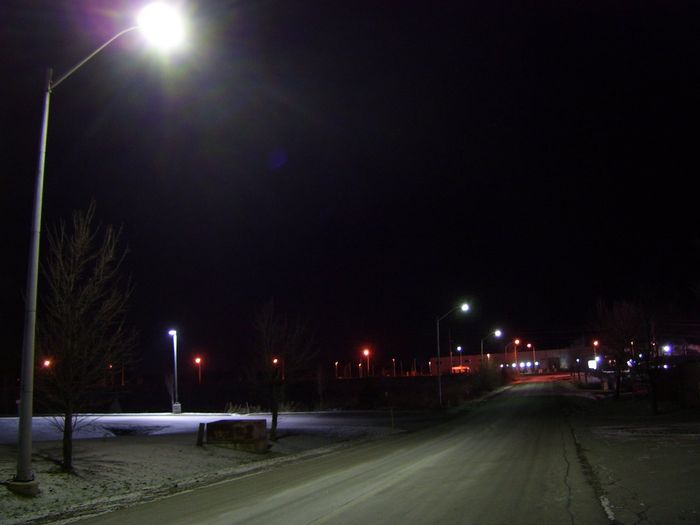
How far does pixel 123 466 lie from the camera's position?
58.9ft

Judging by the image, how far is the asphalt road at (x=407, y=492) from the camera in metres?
10.4

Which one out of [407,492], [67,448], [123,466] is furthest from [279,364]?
[407,492]

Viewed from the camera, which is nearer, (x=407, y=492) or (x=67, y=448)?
(x=407, y=492)

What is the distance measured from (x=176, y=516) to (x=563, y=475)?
27.5 feet

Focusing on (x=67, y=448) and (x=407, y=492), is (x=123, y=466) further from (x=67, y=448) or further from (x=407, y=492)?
(x=407, y=492)

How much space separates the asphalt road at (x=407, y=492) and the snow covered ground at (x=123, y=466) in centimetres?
123

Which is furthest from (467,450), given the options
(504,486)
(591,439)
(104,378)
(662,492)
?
(104,378)

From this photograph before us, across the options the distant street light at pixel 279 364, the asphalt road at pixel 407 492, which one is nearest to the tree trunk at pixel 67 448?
the asphalt road at pixel 407 492

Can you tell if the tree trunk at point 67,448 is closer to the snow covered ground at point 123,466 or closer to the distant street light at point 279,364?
the snow covered ground at point 123,466

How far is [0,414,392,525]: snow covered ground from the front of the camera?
1286 cm

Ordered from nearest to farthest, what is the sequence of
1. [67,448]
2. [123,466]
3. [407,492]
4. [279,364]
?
[407,492]
[67,448]
[123,466]
[279,364]

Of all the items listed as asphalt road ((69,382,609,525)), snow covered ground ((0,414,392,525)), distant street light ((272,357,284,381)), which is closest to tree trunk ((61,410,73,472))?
snow covered ground ((0,414,392,525))

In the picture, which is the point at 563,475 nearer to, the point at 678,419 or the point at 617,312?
the point at 678,419

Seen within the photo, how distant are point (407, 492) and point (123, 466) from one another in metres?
9.16
